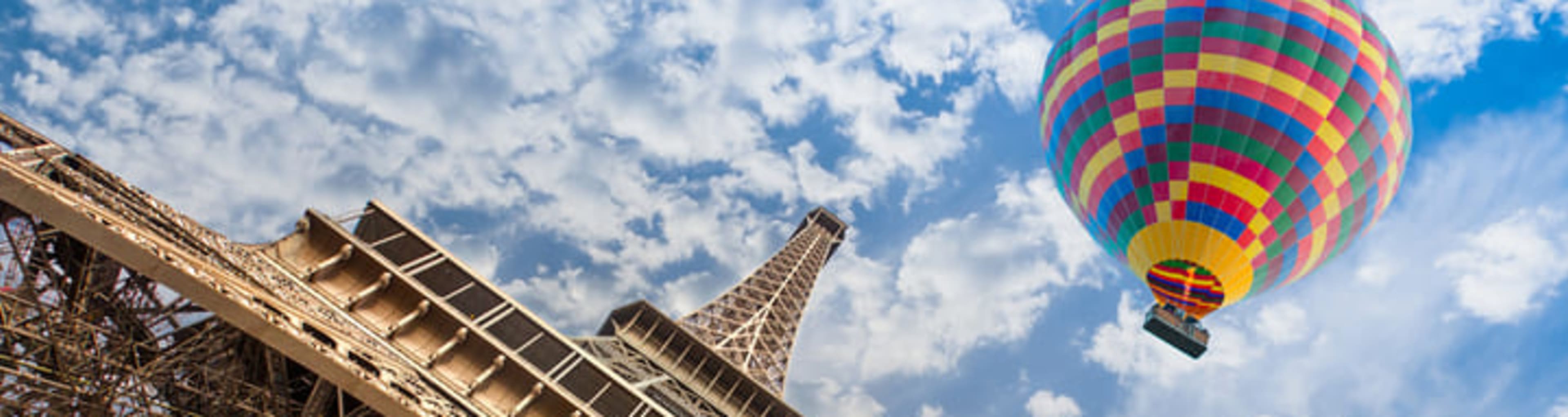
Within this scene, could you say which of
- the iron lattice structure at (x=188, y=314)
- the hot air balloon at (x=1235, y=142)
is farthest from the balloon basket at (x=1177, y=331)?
the iron lattice structure at (x=188, y=314)

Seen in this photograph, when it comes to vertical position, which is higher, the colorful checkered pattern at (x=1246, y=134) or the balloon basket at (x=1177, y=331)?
the colorful checkered pattern at (x=1246, y=134)

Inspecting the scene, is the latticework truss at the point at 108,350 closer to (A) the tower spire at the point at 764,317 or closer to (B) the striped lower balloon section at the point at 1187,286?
(B) the striped lower balloon section at the point at 1187,286

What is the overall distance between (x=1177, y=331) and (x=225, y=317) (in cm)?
2019

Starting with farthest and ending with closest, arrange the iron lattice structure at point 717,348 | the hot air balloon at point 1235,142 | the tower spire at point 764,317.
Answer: the tower spire at point 764,317 < the iron lattice structure at point 717,348 < the hot air balloon at point 1235,142

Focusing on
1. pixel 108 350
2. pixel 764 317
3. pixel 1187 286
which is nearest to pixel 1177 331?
pixel 1187 286

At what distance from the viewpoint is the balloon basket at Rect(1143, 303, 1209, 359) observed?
801 inches

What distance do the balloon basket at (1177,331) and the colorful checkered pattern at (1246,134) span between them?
92 centimetres

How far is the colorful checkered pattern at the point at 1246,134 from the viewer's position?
736 inches

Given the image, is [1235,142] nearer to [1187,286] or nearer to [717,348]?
[1187,286]

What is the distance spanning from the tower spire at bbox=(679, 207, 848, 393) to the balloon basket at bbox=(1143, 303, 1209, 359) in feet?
86.5

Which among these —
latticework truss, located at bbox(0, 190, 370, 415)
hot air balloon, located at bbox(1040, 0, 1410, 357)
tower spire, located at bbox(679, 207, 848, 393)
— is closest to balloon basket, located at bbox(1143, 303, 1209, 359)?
hot air balloon, located at bbox(1040, 0, 1410, 357)

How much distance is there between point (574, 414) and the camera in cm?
1585

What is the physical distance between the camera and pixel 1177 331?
66.7 ft

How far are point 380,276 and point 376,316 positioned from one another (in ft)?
2.65
